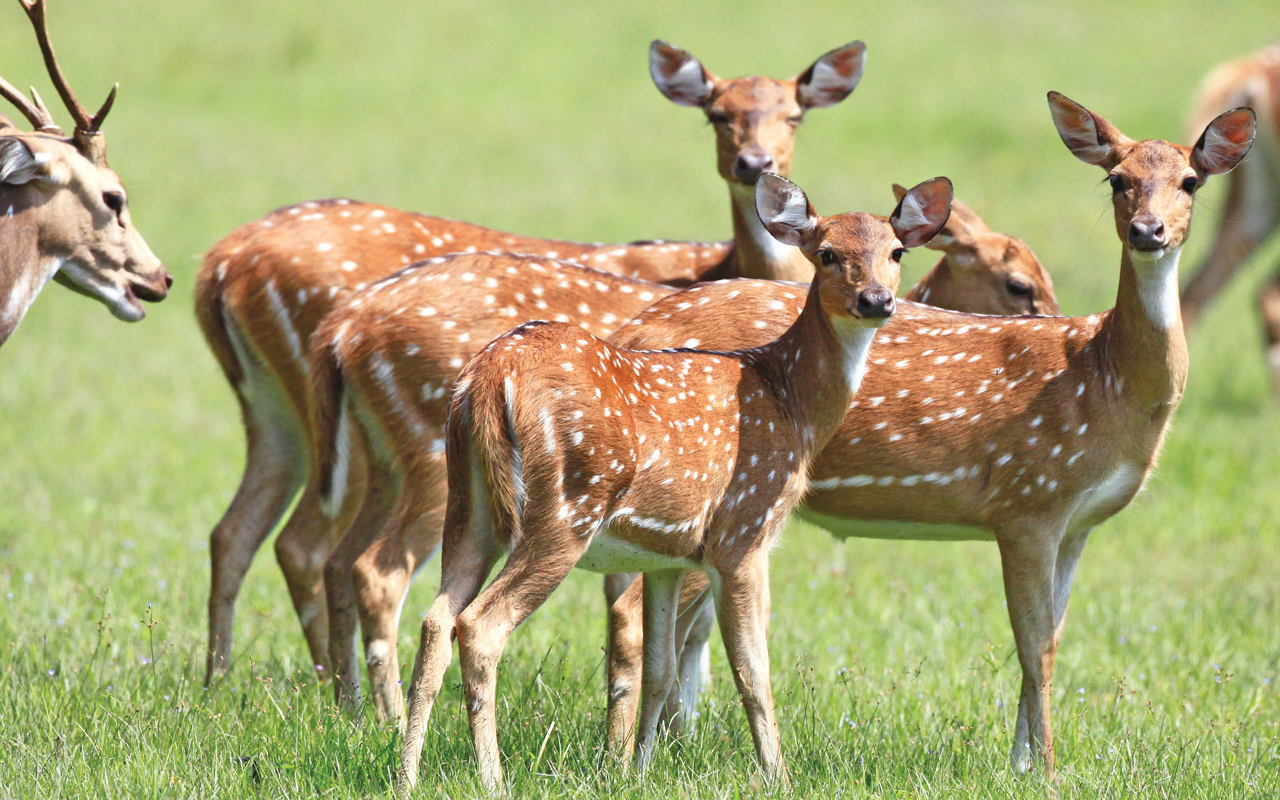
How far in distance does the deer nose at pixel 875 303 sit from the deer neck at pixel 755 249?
1856 millimetres

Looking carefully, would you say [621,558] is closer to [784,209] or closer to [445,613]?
[445,613]

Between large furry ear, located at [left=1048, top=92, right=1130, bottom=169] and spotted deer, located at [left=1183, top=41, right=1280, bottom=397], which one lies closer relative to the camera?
large furry ear, located at [left=1048, top=92, right=1130, bottom=169]

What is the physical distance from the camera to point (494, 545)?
3898 millimetres

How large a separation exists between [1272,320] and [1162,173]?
6.37 m

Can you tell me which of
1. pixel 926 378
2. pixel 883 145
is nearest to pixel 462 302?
pixel 926 378

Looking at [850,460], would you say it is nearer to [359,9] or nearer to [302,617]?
[302,617]

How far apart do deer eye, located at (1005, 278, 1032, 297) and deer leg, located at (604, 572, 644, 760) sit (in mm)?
1954

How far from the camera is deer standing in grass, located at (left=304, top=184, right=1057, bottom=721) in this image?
4765 millimetres

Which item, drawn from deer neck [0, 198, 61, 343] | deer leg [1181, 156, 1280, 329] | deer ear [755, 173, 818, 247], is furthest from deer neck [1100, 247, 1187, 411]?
deer leg [1181, 156, 1280, 329]

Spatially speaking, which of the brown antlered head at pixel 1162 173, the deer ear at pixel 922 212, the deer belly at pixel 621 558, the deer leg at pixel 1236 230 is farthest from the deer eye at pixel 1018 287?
the deer leg at pixel 1236 230

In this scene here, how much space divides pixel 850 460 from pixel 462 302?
1349 mm

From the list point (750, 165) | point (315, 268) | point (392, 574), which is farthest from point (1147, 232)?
point (315, 268)

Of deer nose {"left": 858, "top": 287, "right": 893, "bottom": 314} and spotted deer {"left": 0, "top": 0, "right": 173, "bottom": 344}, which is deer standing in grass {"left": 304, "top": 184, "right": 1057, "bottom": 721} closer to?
spotted deer {"left": 0, "top": 0, "right": 173, "bottom": 344}

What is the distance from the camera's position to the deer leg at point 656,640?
14.4 feet
